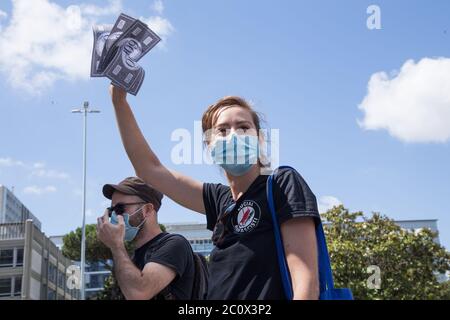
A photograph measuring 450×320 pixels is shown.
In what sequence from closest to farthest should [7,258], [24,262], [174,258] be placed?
1. [174,258]
2. [24,262]
3. [7,258]

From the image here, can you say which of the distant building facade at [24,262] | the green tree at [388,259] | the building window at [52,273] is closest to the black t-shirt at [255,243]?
the green tree at [388,259]

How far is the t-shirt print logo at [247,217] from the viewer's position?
213 cm

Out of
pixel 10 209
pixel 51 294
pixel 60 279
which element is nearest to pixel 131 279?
A: pixel 51 294

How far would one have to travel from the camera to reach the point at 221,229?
7.42ft

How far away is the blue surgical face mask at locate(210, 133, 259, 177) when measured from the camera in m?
2.30

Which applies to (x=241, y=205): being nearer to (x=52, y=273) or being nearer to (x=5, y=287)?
(x=5, y=287)

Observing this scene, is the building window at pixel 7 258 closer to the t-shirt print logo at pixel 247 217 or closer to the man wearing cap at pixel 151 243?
the man wearing cap at pixel 151 243

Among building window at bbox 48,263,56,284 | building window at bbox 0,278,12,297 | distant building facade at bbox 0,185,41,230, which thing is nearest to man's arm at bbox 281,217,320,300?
building window at bbox 0,278,12,297

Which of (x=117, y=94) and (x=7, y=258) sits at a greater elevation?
(x=117, y=94)

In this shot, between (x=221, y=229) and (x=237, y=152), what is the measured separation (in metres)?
0.30
